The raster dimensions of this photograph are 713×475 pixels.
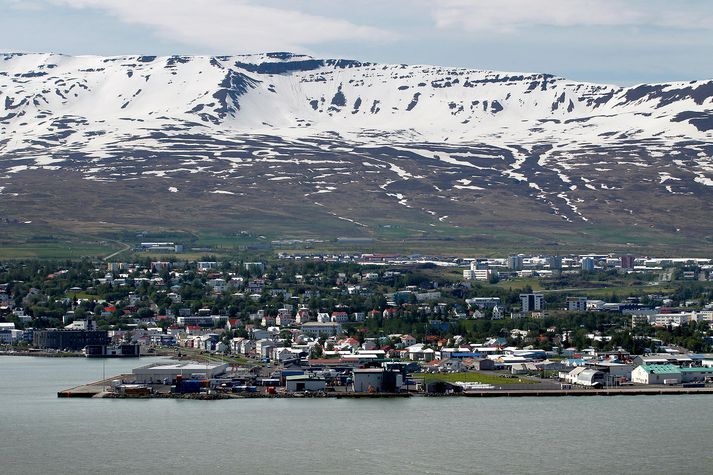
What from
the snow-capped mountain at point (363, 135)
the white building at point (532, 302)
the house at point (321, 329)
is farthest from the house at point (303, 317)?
the snow-capped mountain at point (363, 135)

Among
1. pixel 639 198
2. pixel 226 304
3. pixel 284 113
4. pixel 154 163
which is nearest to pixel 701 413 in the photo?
pixel 226 304

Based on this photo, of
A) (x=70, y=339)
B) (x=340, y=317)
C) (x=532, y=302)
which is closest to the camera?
(x=70, y=339)

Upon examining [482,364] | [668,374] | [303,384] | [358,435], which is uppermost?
[482,364]

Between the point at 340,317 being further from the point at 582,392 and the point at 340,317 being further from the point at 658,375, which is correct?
the point at 582,392

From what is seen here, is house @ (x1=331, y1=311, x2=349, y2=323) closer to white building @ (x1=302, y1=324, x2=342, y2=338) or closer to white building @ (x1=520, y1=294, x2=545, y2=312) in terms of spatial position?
white building @ (x1=302, y1=324, x2=342, y2=338)

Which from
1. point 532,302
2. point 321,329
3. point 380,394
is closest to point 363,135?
point 532,302

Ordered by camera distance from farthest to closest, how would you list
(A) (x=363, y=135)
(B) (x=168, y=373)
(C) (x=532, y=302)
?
(A) (x=363, y=135) → (C) (x=532, y=302) → (B) (x=168, y=373)
